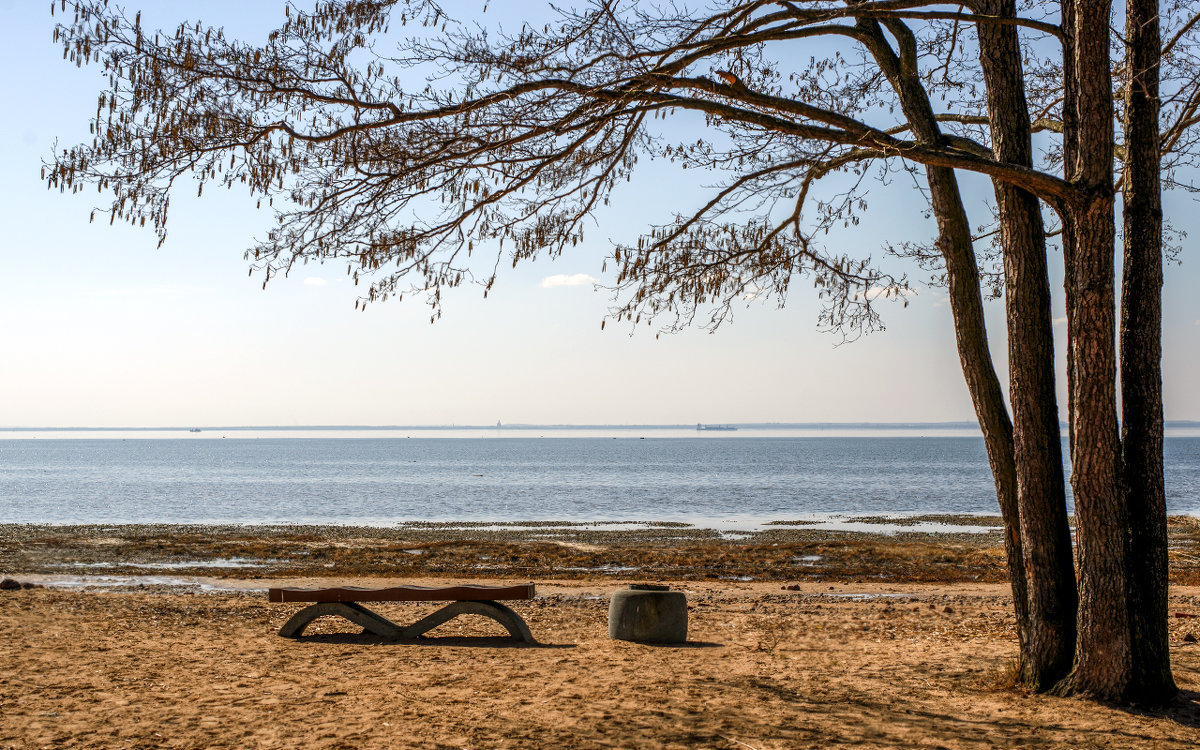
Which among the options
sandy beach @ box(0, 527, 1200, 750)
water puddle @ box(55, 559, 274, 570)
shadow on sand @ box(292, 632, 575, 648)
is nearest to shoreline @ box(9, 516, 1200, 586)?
water puddle @ box(55, 559, 274, 570)

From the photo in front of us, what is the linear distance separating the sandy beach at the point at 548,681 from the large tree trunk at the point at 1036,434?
18.9 inches

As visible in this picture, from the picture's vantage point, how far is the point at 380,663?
7902 mm

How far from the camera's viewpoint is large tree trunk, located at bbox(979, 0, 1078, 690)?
252 inches

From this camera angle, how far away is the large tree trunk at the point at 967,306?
6680 mm

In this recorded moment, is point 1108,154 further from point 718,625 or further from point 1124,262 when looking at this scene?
point 718,625

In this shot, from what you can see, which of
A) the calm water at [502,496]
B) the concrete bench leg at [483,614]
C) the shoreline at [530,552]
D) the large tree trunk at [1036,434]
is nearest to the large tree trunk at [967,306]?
the large tree trunk at [1036,434]

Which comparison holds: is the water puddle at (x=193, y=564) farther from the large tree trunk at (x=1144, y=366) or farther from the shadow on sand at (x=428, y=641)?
the large tree trunk at (x=1144, y=366)

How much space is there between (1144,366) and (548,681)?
455 centimetres

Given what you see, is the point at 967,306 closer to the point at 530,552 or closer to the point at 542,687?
the point at 542,687

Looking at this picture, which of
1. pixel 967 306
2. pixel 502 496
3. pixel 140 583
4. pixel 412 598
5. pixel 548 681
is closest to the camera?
pixel 967 306

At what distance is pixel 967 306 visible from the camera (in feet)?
22.8

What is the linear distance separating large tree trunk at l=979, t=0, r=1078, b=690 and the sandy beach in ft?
1.57

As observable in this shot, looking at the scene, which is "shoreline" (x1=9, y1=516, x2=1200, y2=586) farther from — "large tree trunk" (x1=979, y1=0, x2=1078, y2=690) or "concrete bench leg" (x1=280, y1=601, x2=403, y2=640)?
"large tree trunk" (x1=979, y1=0, x2=1078, y2=690)

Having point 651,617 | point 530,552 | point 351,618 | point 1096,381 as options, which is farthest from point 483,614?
point 530,552
